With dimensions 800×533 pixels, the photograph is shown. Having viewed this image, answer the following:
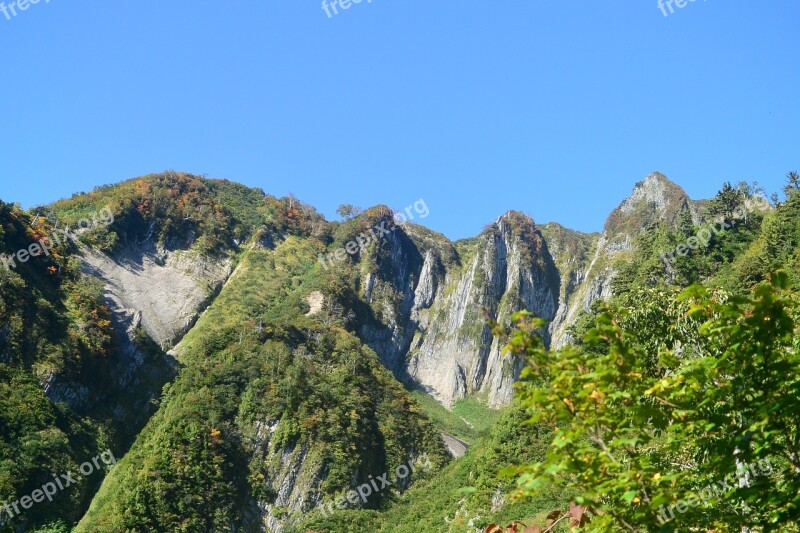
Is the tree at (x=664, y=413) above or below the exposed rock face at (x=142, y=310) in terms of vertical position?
below

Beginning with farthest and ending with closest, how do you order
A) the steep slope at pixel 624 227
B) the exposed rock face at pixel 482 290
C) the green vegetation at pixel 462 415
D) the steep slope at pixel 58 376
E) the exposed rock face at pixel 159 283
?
1. the steep slope at pixel 624 227
2. the exposed rock face at pixel 482 290
3. the green vegetation at pixel 462 415
4. the exposed rock face at pixel 159 283
5. the steep slope at pixel 58 376

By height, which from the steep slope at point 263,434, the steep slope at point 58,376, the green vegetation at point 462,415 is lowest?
the green vegetation at point 462,415

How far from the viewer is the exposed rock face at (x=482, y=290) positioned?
11450cm

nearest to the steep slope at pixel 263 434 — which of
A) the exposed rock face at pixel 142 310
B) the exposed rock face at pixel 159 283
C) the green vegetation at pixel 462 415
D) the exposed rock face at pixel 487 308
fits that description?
the exposed rock face at pixel 142 310

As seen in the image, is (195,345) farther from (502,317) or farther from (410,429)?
(502,317)

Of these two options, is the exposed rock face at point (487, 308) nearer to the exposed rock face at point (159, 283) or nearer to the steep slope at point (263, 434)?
the steep slope at point (263, 434)

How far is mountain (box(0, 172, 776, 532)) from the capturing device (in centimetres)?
5038

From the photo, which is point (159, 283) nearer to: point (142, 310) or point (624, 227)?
point (142, 310)

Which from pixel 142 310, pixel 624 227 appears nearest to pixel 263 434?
pixel 142 310

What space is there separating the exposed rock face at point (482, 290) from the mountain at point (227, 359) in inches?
24.8

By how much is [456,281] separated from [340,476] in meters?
78.2

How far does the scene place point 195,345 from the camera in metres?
73.5

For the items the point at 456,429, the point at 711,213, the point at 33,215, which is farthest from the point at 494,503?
the point at 33,215

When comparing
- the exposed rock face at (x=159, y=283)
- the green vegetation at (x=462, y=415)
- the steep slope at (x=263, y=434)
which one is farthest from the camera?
the green vegetation at (x=462, y=415)
